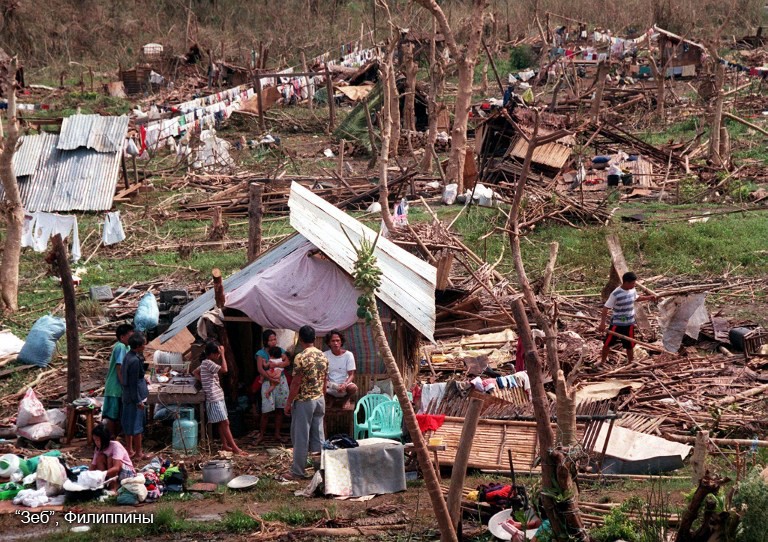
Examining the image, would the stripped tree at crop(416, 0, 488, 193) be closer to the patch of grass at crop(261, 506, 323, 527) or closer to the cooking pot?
the cooking pot

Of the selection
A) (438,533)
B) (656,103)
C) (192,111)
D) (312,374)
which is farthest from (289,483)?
(656,103)

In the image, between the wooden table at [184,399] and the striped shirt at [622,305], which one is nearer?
the wooden table at [184,399]

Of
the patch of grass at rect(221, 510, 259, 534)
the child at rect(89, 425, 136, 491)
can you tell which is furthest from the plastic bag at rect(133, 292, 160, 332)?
the patch of grass at rect(221, 510, 259, 534)

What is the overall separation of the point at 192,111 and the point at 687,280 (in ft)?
49.9

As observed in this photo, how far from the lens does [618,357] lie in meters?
12.4

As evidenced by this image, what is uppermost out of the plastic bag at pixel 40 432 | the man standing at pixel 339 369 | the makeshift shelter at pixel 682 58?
the makeshift shelter at pixel 682 58

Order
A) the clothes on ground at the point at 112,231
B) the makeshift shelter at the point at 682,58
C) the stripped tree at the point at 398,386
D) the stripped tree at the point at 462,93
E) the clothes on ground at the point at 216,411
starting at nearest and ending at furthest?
the stripped tree at the point at 398,386, the clothes on ground at the point at 216,411, the clothes on ground at the point at 112,231, the stripped tree at the point at 462,93, the makeshift shelter at the point at 682,58

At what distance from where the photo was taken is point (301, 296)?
1091cm

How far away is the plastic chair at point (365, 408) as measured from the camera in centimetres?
1052

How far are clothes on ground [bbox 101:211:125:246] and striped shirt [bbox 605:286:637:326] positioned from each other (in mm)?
9643

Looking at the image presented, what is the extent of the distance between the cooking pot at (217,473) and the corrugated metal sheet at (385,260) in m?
2.32

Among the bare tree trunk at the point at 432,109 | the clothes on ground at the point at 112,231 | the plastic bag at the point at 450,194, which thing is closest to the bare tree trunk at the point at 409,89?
the bare tree trunk at the point at 432,109

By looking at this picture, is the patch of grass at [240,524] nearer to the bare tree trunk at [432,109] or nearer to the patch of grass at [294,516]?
the patch of grass at [294,516]

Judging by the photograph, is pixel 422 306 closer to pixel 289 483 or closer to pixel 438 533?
pixel 289 483
